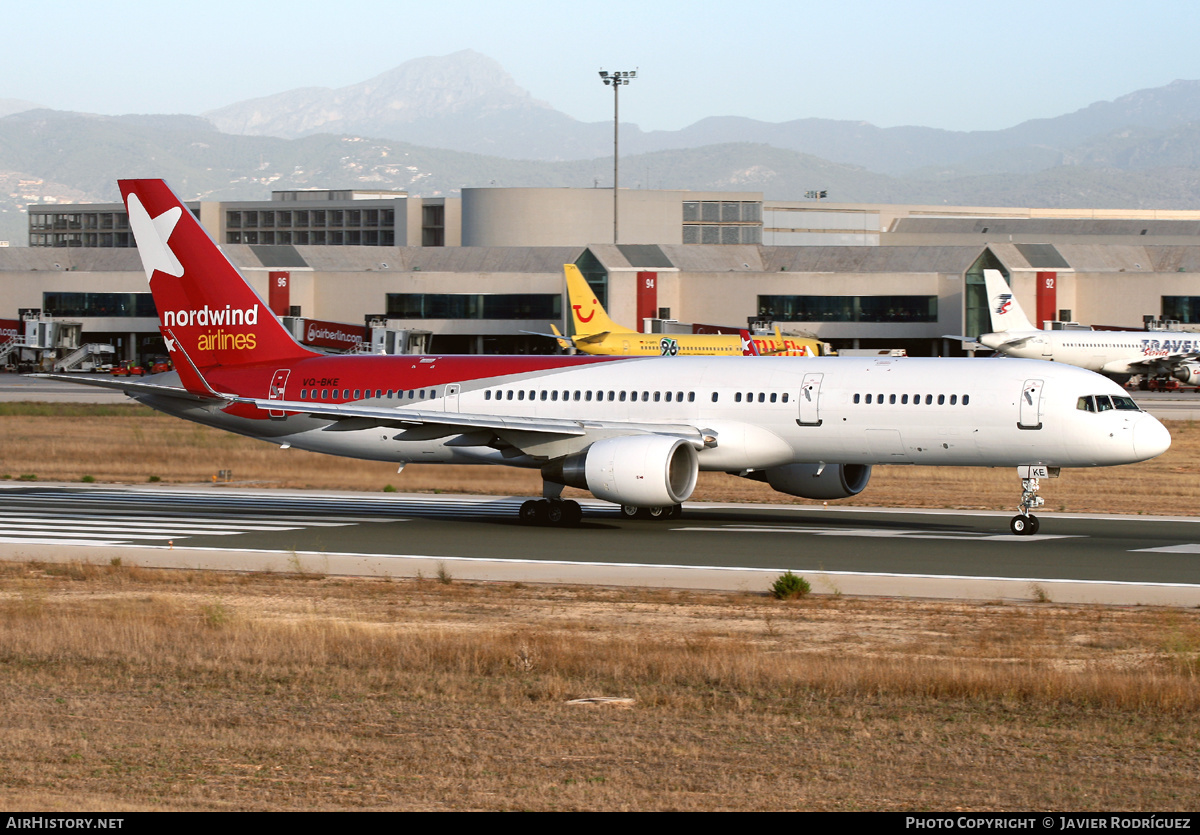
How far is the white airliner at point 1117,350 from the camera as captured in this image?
9918 cm

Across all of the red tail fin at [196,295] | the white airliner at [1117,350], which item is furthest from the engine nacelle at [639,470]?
the white airliner at [1117,350]

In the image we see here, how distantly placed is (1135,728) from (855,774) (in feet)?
12.4

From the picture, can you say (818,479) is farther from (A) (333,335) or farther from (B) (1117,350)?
(A) (333,335)

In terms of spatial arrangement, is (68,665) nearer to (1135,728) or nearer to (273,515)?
(1135,728)

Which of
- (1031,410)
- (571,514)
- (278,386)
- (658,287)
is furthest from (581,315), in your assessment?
(1031,410)

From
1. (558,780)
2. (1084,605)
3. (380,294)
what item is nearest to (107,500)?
(1084,605)

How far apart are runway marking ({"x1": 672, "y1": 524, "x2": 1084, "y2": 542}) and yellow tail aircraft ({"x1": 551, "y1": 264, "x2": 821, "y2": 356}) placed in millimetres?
61017

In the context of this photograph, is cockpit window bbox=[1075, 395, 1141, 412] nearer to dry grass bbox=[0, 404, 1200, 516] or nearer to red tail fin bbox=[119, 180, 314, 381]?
dry grass bbox=[0, 404, 1200, 516]

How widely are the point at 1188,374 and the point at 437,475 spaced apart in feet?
229

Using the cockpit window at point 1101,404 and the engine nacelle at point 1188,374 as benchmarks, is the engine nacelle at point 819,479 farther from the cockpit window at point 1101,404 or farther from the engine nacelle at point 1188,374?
the engine nacelle at point 1188,374

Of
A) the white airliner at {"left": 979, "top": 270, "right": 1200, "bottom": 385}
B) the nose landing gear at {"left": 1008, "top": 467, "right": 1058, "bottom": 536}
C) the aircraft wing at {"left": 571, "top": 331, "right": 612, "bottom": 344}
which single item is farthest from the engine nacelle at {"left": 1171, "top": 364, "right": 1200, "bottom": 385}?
the nose landing gear at {"left": 1008, "top": 467, "right": 1058, "bottom": 536}

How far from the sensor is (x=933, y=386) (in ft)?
110

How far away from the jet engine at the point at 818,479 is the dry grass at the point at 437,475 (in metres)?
4.69

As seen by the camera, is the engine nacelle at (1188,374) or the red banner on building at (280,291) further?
the red banner on building at (280,291)
